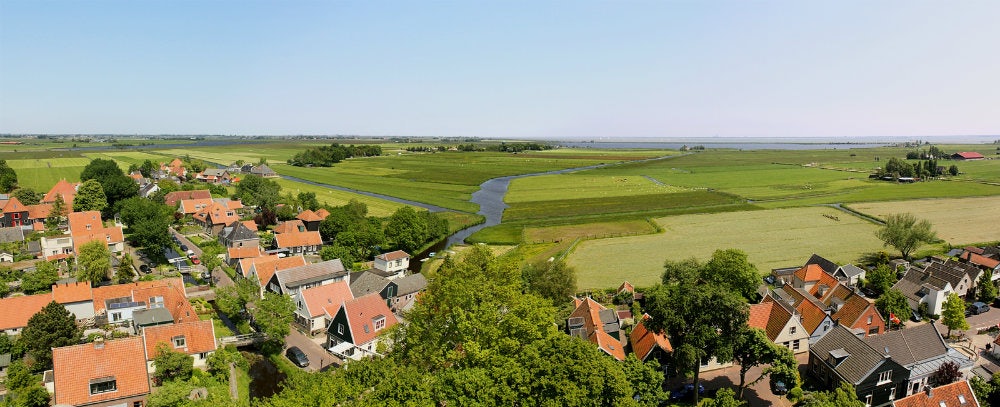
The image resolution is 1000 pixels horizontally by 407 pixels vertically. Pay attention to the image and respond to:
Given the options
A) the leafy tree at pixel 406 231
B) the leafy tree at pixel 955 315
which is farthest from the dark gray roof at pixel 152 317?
the leafy tree at pixel 955 315

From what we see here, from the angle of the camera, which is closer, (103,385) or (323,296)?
(103,385)

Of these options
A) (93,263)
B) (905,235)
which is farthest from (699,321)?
(93,263)

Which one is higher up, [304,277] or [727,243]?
[304,277]

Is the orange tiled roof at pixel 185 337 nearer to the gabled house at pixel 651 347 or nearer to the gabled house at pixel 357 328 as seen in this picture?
the gabled house at pixel 357 328

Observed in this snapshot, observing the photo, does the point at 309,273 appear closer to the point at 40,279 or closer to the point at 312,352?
the point at 312,352

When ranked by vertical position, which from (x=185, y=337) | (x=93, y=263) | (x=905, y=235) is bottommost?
(x=185, y=337)

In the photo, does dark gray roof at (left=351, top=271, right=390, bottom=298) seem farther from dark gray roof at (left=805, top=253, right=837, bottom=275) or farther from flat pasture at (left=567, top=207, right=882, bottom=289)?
dark gray roof at (left=805, top=253, right=837, bottom=275)

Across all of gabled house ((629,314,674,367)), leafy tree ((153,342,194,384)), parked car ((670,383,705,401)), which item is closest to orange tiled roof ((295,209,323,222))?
leafy tree ((153,342,194,384))

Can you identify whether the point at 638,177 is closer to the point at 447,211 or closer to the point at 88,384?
the point at 447,211

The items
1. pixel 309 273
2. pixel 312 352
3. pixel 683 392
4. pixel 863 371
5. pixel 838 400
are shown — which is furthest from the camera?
pixel 309 273
